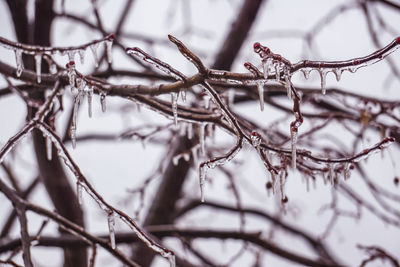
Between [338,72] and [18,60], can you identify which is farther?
[18,60]

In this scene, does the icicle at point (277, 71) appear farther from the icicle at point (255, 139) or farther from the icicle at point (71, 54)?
the icicle at point (71, 54)

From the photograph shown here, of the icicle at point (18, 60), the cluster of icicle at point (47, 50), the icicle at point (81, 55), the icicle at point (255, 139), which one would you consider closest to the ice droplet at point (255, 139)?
the icicle at point (255, 139)

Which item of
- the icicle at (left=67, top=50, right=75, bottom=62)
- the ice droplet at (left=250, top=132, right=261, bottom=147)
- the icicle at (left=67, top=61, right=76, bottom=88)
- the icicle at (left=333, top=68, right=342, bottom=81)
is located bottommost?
the ice droplet at (left=250, top=132, right=261, bottom=147)

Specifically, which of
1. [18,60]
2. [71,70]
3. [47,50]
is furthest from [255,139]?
[18,60]

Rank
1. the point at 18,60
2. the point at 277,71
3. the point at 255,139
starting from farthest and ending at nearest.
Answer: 1. the point at 18,60
2. the point at 255,139
3. the point at 277,71

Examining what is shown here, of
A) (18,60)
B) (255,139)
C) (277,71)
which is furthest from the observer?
(18,60)

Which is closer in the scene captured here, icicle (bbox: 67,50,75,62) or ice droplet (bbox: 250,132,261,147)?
ice droplet (bbox: 250,132,261,147)

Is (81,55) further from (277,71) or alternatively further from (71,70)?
(277,71)

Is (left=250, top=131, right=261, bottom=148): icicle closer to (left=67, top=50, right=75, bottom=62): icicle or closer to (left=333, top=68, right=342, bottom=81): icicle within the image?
(left=333, top=68, right=342, bottom=81): icicle

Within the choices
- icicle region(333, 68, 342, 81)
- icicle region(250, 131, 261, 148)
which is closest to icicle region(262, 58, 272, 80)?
icicle region(333, 68, 342, 81)

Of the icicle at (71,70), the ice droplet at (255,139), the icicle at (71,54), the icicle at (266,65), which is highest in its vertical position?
the icicle at (71,54)

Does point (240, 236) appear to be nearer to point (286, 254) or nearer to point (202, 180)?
point (286, 254)

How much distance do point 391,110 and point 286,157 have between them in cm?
100

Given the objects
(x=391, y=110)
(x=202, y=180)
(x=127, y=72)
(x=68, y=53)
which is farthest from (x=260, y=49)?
(x=127, y=72)
